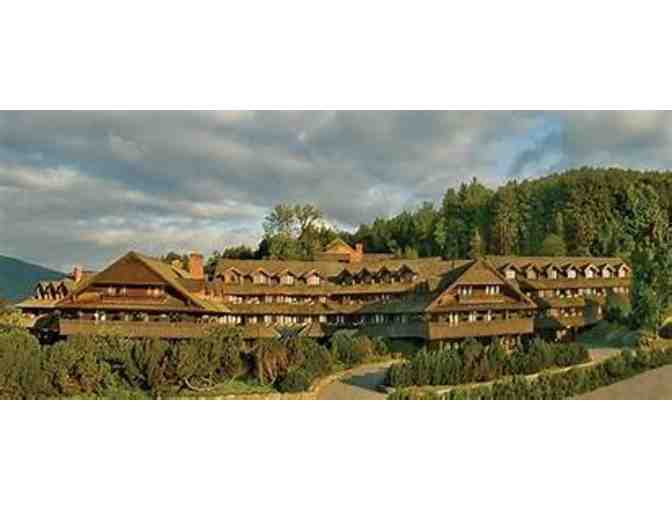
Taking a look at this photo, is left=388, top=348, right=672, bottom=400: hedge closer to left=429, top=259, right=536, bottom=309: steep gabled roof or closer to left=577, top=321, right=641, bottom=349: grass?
left=577, top=321, right=641, bottom=349: grass

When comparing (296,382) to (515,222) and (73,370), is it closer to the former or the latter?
(73,370)

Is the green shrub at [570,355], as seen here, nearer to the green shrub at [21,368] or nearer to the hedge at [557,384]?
the hedge at [557,384]

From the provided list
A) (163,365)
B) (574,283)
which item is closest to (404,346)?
(574,283)

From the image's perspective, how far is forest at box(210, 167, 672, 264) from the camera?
14.7 m

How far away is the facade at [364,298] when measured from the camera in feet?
49.8

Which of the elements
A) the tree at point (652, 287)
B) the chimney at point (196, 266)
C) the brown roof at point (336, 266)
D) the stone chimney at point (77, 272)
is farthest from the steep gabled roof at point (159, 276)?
the tree at point (652, 287)

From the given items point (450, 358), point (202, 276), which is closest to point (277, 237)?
point (202, 276)

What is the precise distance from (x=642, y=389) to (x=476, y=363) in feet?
10.3

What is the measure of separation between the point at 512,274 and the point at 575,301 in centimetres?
143

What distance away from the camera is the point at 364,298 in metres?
16.1

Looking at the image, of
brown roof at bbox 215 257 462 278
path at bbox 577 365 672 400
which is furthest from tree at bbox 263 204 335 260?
path at bbox 577 365 672 400
